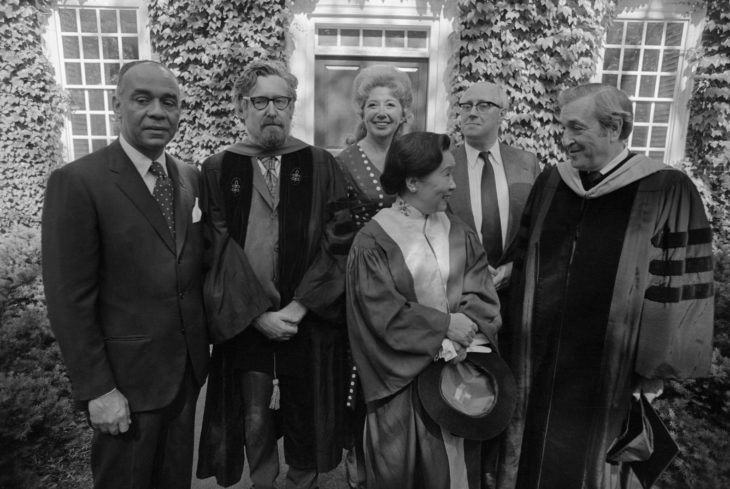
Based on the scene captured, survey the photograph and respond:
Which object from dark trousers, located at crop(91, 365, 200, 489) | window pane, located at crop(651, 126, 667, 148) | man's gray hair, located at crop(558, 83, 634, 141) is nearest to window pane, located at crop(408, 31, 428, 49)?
window pane, located at crop(651, 126, 667, 148)

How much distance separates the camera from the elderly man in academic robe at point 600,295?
206 centimetres

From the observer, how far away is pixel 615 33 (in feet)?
25.2

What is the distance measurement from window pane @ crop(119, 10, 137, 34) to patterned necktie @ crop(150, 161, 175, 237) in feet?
22.6

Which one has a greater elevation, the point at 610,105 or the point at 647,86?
the point at 647,86

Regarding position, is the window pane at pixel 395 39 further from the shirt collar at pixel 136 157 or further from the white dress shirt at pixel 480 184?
the shirt collar at pixel 136 157

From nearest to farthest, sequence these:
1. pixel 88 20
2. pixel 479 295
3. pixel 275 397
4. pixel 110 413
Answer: pixel 110 413, pixel 479 295, pixel 275 397, pixel 88 20

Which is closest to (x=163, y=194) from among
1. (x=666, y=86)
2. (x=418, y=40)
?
(x=418, y=40)

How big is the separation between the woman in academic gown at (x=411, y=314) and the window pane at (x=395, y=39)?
5.84 metres

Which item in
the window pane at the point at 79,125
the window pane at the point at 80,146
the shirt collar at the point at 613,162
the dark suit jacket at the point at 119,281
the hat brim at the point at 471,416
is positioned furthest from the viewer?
the window pane at the point at 80,146

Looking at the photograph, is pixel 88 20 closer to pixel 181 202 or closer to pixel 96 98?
pixel 96 98

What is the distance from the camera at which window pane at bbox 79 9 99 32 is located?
7625mm

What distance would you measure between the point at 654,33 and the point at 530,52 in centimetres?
221

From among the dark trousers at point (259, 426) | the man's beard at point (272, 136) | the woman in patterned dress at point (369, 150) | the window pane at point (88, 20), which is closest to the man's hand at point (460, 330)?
the woman in patterned dress at point (369, 150)

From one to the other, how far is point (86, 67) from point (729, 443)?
9.10 metres
